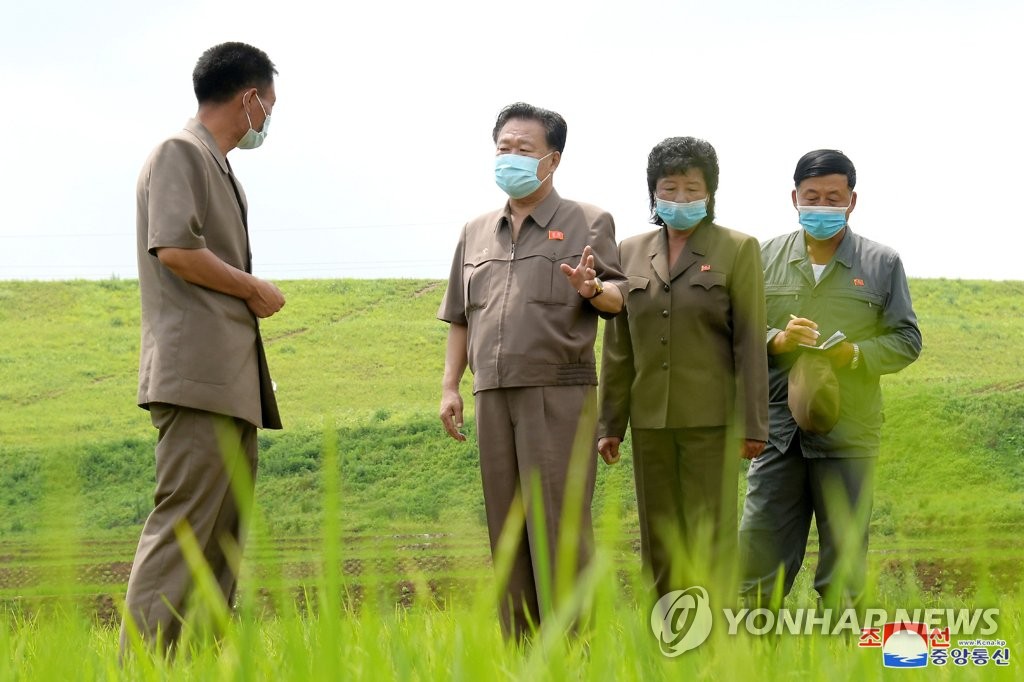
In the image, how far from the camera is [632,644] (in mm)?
1547

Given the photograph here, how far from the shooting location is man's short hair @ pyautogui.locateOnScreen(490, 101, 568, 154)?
Result: 393 centimetres

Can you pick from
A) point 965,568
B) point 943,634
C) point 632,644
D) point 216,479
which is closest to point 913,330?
point 943,634

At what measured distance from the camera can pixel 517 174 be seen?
387 centimetres

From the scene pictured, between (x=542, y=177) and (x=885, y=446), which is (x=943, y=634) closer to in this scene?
(x=885, y=446)

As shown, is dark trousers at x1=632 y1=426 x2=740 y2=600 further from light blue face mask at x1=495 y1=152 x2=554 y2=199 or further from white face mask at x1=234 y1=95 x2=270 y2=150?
white face mask at x1=234 y1=95 x2=270 y2=150

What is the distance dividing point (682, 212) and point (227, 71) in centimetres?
160

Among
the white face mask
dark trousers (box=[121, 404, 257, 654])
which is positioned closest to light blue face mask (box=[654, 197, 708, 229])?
the white face mask

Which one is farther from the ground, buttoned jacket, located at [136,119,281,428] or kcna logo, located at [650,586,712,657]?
buttoned jacket, located at [136,119,281,428]

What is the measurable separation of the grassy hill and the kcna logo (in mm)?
334

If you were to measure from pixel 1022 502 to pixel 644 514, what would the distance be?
408 inches

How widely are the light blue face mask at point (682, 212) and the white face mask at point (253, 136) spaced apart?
54.2 inches

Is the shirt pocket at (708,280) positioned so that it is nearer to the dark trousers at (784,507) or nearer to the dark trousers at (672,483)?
the dark trousers at (672,483)

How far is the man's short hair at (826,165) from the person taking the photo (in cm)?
418

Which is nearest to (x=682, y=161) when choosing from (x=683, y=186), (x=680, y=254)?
(x=683, y=186)
